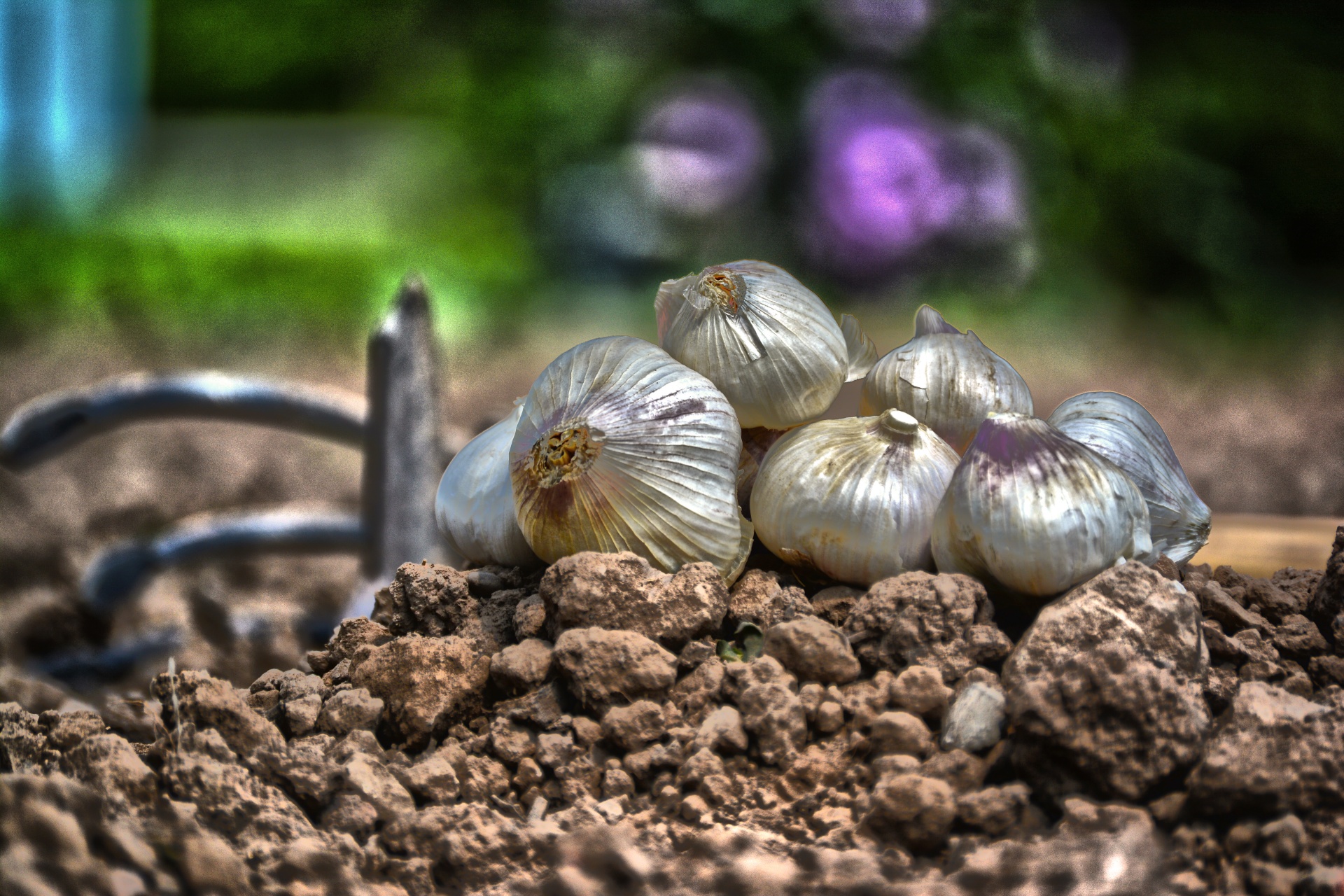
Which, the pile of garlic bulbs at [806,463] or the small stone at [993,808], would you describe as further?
the pile of garlic bulbs at [806,463]

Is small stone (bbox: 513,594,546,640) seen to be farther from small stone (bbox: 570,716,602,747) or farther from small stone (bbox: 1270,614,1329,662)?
small stone (bbox: 1270,614,1329,662)

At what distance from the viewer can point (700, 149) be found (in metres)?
3.98

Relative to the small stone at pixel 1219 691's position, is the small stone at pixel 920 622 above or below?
above

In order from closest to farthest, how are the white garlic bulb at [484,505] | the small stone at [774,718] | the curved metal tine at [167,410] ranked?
1. the small stone at [774,718]
2. the white garlic bulb at [484,505]
3. the curved metal tine at [167,410]

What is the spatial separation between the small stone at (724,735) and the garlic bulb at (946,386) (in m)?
0.30

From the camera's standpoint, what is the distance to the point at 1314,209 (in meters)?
3.86

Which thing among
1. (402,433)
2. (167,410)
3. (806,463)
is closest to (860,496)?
(806,463)

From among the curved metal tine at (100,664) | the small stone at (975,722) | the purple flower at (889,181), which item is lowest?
the curved metal tine at (100,664)

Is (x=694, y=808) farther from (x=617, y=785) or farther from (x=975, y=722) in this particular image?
(x=975, y=722)

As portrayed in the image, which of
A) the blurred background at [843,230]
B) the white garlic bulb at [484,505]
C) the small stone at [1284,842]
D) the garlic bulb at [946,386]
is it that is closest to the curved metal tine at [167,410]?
the blurred background at [843,230]

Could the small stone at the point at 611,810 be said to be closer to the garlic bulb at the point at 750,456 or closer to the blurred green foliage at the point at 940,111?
the garlic bulb at the point at 750,456

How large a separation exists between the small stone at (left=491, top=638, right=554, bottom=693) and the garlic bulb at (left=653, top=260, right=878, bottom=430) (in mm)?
247

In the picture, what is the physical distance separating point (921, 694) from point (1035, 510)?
0.46 feet

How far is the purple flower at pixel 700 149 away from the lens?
3877mm
